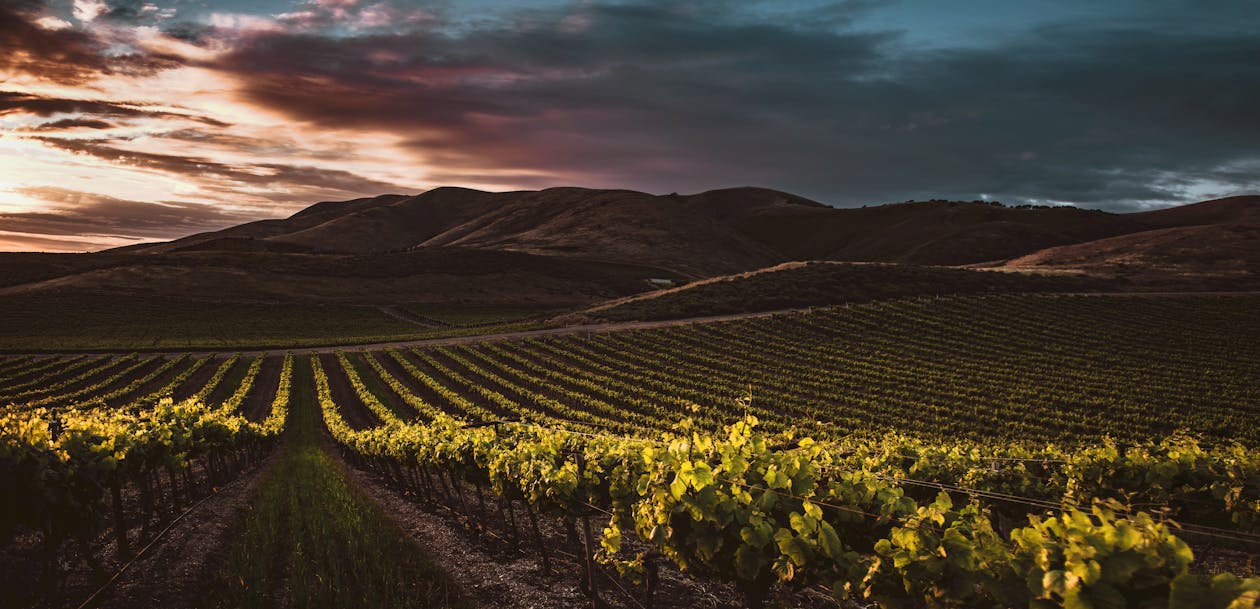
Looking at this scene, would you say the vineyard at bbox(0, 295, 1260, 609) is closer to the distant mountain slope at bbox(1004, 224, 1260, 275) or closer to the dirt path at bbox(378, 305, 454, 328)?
the distant mountain slope at bbox(1004, 224, 1260, 275)

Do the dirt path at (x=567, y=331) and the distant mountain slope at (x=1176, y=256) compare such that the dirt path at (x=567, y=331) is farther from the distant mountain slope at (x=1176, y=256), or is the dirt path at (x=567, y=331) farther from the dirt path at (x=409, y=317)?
the dirt path at (x=409, y=317)

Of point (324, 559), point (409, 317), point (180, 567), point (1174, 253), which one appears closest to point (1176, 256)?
point (1174, 253)

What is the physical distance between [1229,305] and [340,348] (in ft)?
296

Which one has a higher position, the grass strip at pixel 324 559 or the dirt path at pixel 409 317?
→ the dirt path at pixel 409 317

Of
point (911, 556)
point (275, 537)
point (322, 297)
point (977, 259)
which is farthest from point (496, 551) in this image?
point (977, 259)

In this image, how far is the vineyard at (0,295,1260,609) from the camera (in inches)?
257

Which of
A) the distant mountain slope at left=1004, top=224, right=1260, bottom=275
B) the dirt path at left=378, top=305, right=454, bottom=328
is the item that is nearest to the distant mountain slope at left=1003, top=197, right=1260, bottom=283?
the distant mountain slope at left=1004, top=224, right=1260, bottom=275

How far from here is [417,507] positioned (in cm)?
2284

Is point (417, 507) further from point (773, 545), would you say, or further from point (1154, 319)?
point (1154, 319)

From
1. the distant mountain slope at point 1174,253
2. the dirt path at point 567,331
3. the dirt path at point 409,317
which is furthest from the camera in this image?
the dirt path at point 409,317

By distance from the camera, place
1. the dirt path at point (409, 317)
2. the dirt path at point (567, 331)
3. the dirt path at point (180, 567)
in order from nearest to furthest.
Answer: the dirt path at point (180, 567), the dirt path at point (567, 331), the dirt path at point (409, 317)

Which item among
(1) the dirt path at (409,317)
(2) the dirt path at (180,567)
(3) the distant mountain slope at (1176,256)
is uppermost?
(3) the distant mountain slope at (1176,256)

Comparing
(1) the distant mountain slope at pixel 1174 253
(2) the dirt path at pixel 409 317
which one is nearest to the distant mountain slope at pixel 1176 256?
(1) the distant mountain slope at pixel 1174 253

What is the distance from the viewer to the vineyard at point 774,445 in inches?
257
